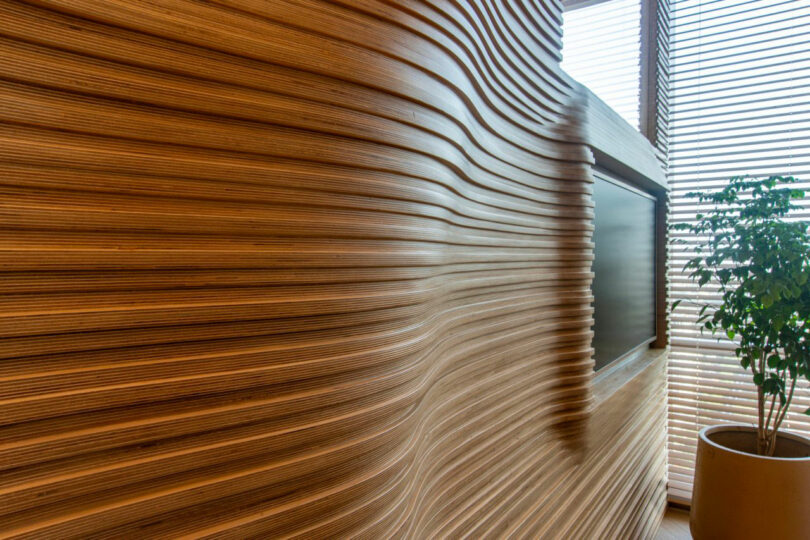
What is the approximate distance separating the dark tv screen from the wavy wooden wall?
131 centimetres

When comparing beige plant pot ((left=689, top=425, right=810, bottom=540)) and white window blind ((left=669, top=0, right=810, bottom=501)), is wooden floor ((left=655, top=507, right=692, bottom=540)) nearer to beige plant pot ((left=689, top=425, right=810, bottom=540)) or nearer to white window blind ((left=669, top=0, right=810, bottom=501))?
white window blind ((left=669, top=0, right=810, bottom=501))

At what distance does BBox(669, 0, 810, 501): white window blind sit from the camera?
330 centimetres

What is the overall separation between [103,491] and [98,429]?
0.08m

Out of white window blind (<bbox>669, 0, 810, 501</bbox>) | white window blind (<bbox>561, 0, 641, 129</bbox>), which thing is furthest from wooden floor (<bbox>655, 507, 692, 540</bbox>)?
white window blind (<bbox>561, 0, 641, 129</bbox>)

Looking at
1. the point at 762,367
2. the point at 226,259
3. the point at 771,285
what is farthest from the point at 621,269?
the point at 226,259

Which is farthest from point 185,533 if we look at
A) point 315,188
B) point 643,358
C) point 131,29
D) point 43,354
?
point 643,358

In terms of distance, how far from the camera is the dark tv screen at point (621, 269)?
92.1 inches

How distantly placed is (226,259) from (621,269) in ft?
7.71

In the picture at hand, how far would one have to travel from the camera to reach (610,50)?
3549 millimetres

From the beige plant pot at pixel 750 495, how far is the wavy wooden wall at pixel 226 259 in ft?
6.78

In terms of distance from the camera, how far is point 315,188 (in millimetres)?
830

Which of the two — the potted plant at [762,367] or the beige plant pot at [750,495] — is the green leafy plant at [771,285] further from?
the beige plant pot at [750,495]

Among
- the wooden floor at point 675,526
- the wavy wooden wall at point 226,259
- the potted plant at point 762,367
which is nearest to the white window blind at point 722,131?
the wooden floor at point 675,526

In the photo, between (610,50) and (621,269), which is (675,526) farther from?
(610,50)
